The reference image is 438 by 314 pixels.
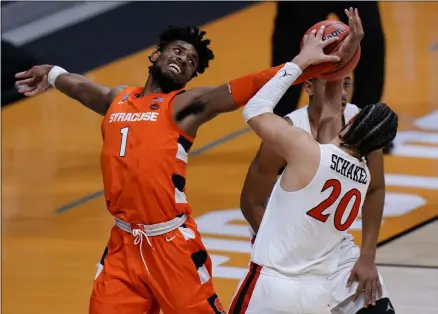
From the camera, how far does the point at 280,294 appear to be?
17.4 feet

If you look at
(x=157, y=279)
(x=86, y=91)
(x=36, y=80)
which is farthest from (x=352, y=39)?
(x=36, y=80)

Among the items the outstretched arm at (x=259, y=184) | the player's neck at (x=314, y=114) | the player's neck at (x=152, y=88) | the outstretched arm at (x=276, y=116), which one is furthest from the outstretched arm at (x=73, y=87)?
the outstretched arm at (x=276, y=116)

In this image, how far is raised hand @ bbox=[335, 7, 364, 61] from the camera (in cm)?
556

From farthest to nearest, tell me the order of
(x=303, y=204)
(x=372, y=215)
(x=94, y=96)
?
(x=94, y=96) < (x=372, y=215) < (x=303, y=204)

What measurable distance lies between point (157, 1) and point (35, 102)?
2.40 metres

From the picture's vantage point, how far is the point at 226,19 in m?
14.3

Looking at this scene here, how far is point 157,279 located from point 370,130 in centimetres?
125

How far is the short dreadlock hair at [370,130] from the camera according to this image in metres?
5.30

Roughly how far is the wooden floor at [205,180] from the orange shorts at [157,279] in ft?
5.12

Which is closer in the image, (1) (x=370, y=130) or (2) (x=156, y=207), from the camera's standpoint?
(1) (x=370, y=130)

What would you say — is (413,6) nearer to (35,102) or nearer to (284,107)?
(35,102)

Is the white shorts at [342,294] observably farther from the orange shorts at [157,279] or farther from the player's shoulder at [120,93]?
the player's shoulder at [120,93]

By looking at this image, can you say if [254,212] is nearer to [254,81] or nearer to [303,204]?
[254,81]

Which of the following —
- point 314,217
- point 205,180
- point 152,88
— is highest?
point 152,88
